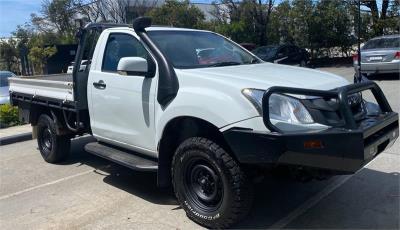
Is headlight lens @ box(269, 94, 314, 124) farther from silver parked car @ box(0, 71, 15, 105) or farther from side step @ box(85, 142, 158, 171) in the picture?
silver parked car @ box(0, 71, 15, 105)

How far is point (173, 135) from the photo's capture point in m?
4.85

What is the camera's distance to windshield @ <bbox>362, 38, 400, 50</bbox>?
15742 millimetres

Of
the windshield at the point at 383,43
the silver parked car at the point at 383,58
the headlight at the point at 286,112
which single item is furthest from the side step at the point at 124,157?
the windshield at the point at 383,43

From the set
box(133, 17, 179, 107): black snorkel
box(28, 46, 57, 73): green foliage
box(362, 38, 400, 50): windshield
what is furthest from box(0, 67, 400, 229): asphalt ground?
box(28, 46, 57, 73): green foliage

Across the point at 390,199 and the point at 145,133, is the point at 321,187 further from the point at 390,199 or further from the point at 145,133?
the point at 145,133

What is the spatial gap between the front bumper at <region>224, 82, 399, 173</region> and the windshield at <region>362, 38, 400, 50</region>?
12964 mm

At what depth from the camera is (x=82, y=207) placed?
5.23 m

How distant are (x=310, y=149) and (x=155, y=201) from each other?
218cm

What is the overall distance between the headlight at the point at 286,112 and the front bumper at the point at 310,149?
150mm

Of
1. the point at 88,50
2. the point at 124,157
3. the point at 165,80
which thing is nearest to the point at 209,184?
the point at 165,80

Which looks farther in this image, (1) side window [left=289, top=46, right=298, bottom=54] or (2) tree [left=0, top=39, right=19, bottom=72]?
(2) tree [left=0, top=39, right=19, bottom=72]

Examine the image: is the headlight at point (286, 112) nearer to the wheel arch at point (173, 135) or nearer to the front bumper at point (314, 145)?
the front bumper at point (314, 145)

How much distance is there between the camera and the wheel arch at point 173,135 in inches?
178

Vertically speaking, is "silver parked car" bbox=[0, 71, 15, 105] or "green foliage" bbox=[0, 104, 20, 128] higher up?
"silver parked car" bbox=[0, 71, 15, 105]
